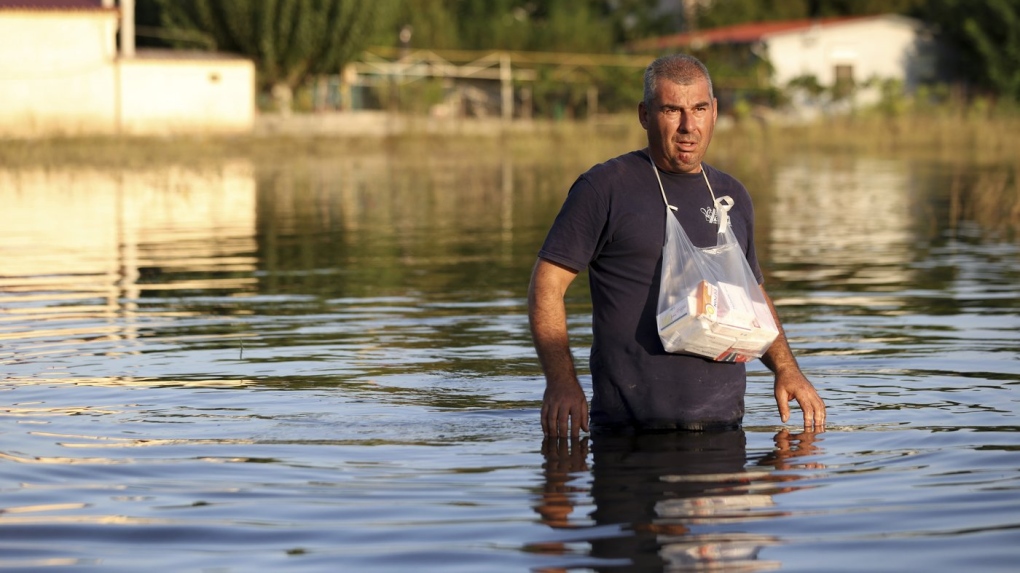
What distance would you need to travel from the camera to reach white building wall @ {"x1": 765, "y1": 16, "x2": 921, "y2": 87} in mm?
57281

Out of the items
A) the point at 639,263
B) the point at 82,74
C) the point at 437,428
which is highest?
the point at 82,74

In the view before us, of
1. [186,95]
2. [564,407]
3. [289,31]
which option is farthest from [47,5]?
[564,407]

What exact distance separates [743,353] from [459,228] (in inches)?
557

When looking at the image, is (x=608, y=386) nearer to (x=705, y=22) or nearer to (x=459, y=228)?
(x=459, y=228)

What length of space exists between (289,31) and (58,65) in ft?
23.1

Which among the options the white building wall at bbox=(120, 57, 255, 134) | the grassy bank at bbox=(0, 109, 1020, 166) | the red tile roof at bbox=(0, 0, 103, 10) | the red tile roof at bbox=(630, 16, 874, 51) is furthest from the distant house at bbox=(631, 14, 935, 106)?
the red tile roof at bbox=(0, 0, 103, 10)

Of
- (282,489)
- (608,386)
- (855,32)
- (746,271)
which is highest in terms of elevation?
(855,32)

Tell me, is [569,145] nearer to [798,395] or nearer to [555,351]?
[798,395]

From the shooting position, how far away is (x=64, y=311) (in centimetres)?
1179

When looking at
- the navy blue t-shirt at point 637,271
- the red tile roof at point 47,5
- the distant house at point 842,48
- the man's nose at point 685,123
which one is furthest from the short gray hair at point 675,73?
the distant house at point 842,48

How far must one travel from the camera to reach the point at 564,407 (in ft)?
19.2

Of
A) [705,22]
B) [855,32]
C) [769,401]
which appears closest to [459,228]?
[769,401]

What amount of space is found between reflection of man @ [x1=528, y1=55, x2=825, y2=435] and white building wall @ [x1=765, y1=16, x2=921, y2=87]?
51805mm

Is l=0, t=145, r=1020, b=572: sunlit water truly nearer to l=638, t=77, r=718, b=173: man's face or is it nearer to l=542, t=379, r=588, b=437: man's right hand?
l=542, t=379, r=588, b=437: man's right hand
